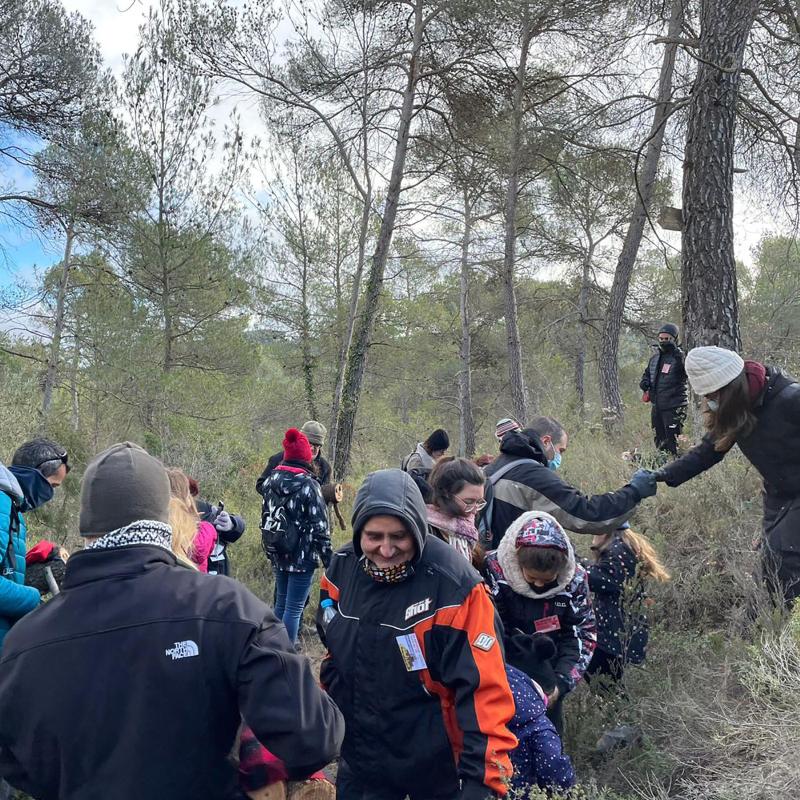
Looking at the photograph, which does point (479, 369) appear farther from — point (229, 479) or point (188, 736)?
point (188, 736)

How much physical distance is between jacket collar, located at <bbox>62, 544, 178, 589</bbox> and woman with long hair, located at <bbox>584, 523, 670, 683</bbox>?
245cm

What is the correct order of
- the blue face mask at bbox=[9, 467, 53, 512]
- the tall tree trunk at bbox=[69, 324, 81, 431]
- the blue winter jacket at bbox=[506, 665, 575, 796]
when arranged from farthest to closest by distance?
the tall tree trunk at bbox=[69, 324, 81, 431]
the blue face mask at bbox=[9, 467, 53, 512]
the blue winter jacket at bbox=[506, 665, 575, 796]

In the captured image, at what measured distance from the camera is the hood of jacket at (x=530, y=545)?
2604 millimetres

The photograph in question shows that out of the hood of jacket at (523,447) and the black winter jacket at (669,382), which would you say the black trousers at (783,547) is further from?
the black winter jacket at (669,382)

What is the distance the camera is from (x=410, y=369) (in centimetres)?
1938

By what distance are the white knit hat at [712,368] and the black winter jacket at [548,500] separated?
0.64 metres

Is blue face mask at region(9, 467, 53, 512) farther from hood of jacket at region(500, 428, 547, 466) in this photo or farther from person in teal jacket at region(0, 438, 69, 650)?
hood of jacket at region(500, 428, 547, 466)

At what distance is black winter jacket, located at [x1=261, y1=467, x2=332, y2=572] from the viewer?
4684mm

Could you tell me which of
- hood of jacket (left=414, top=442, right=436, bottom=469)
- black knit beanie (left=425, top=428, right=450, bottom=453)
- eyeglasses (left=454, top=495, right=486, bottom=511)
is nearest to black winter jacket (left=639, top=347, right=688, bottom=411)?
black knit beanie (left=425, top=428, right=450, bottom=453)

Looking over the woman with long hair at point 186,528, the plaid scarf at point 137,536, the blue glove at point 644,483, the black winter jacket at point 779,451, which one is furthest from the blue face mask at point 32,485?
the black winter jacket at point 779,451

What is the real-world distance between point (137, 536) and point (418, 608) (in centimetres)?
90

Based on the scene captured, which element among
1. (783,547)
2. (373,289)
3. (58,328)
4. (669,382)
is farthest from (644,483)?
(58,328)

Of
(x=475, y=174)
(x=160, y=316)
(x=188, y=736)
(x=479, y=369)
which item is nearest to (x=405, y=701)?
(x=188, y=736)

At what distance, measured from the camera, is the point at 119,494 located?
1521 millimetres
